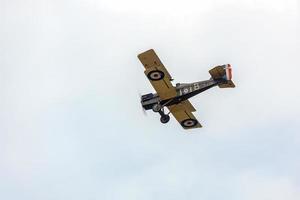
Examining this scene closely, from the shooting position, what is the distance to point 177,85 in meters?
67.2

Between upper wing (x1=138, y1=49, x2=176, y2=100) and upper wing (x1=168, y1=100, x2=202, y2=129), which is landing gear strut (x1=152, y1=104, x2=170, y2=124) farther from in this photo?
upper wing (x1=138, y1=49, x2=176, y2=100)

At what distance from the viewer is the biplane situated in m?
66.1

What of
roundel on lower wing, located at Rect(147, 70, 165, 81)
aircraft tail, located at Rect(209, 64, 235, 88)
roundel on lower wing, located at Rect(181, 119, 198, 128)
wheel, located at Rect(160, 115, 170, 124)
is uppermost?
roundel on lower wing, located at Rect(181, 119, 198, 128)

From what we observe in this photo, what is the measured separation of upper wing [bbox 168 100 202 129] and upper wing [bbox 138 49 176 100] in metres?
3.15

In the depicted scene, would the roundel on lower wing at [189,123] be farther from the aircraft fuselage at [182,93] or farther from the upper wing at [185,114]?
the aircraft fuselage at [182,93]

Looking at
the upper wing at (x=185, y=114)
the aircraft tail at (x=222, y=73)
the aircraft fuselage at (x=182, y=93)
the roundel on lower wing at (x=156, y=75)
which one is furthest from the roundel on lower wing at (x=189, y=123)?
the roundel on lower wing at (x=156, y=75)

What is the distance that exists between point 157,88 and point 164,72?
1376 millimetres

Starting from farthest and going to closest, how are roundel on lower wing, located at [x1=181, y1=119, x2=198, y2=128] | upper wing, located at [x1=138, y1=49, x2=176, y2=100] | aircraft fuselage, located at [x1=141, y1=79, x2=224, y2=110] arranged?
1. roundel on lower wing, located at [x1=181, y1=119, x2=198, y2=128]
2. aircraft fuselage, located at [x1=141, y1=79, x2=224, y2=110]
3. upper wing, located at [x1=138, y1=49, x2=176, y2=100]

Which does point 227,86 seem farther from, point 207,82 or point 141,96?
point 141,96

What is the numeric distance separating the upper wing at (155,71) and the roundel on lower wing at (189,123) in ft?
18.4

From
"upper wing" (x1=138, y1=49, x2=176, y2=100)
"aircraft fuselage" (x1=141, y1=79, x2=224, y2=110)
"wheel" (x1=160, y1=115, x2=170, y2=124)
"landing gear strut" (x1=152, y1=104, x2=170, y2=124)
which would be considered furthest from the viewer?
"wheel" (x1=160, y1=115, x2=170, y2=124)

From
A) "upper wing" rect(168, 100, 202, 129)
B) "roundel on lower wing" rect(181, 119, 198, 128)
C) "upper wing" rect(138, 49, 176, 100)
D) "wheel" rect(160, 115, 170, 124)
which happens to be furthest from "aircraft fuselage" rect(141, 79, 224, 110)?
"roundel on lower wing" rect(181, 119, 198, 128)

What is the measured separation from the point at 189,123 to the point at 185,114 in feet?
3.65

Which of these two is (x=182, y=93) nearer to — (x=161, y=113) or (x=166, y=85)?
(x=166, y=85)
